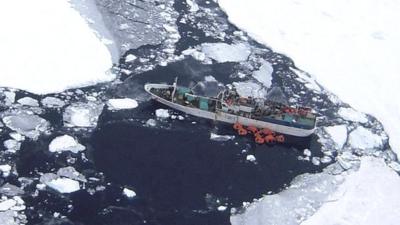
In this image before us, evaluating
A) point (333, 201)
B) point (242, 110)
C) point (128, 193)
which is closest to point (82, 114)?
point (128, 193)

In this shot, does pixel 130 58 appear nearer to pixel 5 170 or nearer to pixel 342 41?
pixel 5 170

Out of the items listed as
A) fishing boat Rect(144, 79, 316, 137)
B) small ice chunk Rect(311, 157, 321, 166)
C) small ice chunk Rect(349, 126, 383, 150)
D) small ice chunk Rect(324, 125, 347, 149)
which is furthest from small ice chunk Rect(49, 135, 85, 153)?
small ice chunk Rect(349, 126, 383, 150)

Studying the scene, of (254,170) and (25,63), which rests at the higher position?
(25,63)

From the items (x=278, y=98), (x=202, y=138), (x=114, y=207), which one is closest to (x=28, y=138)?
(x=114, y=207)

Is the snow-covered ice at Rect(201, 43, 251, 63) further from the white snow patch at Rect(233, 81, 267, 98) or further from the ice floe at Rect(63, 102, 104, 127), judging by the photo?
the ice floe at Rect(63, 102, 104, 127)

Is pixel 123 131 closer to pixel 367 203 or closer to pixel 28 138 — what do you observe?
pixel 28 138
